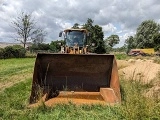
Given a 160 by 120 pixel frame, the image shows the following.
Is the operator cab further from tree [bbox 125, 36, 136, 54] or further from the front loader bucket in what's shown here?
tree [bbox 125, 36, 136, 54]

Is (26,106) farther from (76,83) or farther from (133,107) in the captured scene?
(133,107)

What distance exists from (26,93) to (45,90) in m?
1.10

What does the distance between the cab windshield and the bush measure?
2514cm

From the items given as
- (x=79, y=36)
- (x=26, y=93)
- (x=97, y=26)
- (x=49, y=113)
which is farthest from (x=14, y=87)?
(x=97, y=26)

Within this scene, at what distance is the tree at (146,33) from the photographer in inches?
2859

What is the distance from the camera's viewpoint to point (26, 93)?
9.09 metres

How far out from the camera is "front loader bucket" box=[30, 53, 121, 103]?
27.6 feet

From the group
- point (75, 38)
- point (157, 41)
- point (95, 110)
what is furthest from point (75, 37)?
point (157, 41)

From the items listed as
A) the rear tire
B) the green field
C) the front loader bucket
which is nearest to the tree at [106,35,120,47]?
the front loader bucket

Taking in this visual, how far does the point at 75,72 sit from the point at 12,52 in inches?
1289

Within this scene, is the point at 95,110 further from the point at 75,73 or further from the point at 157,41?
the point at 157,41

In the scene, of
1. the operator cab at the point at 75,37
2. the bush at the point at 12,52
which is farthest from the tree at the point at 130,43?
the operator cab at the point at 75,37

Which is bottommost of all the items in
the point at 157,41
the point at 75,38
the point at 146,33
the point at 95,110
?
the point at 95,110

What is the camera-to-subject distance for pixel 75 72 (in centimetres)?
866
